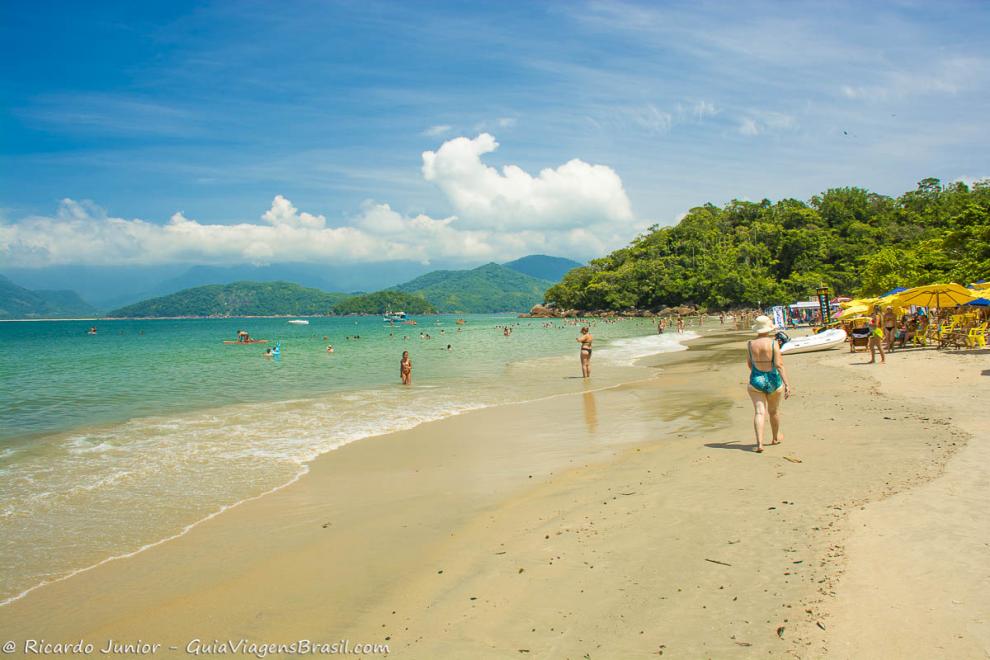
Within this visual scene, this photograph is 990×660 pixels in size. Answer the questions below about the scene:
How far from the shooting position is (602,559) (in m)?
5.07

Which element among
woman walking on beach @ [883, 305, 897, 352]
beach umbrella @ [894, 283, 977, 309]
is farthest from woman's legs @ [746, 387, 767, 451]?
woman walking on beach @ [883, 305, 897, 352]

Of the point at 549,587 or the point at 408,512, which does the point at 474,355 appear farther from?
the point at 549,587

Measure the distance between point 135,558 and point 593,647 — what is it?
5.09m

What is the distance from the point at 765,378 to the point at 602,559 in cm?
468

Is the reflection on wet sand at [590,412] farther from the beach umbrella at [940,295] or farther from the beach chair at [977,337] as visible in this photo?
the beach chair at [977,337]

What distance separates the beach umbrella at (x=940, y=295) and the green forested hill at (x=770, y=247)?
37.0m

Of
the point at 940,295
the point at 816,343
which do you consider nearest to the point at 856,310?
the point at 816,343

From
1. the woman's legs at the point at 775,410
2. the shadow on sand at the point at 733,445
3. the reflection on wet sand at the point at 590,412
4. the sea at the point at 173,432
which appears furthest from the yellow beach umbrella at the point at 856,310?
the woman's legs at the point at 775,410

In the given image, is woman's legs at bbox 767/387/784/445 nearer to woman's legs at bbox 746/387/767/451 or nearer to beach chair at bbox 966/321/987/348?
woman's legs at bbox 746/387/767/451

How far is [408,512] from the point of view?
705 cm

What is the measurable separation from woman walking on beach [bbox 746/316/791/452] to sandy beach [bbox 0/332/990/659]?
0.47 m

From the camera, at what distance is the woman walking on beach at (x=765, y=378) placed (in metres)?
8.21

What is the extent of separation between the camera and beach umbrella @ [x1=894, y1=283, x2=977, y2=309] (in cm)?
1948

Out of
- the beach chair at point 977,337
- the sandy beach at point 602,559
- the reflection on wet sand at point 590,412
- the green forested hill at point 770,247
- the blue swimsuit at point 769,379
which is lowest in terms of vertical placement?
the reflection on wet sand at point 590,412
